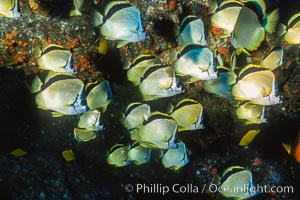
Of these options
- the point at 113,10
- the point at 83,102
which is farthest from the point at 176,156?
the point at 113,10

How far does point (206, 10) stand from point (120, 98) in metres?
2.33

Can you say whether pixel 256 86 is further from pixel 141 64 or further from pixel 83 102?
pixel 83 102

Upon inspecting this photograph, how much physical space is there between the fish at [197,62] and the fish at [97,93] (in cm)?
111

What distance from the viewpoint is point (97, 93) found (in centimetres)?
447

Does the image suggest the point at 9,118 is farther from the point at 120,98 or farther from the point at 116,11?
the point at 116,11

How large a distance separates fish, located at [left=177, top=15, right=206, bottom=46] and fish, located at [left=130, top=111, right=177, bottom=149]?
112 cm

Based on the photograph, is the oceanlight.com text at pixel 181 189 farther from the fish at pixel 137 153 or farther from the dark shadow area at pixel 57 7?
the dark shadow area at pixel 57 7

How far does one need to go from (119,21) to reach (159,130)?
1460mm

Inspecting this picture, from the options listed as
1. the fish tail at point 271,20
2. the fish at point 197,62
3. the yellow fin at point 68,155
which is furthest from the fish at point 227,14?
the yellow fin at point 68,155

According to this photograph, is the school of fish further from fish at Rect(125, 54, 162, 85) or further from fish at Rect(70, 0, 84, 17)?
fish at Rect(70, 0, 84, 17)

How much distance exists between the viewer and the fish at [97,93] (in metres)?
4.44

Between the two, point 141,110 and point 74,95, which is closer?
point 74,95

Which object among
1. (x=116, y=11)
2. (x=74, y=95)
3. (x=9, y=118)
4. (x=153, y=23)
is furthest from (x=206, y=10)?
(x=9, y=118)

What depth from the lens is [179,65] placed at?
4.17 metres
